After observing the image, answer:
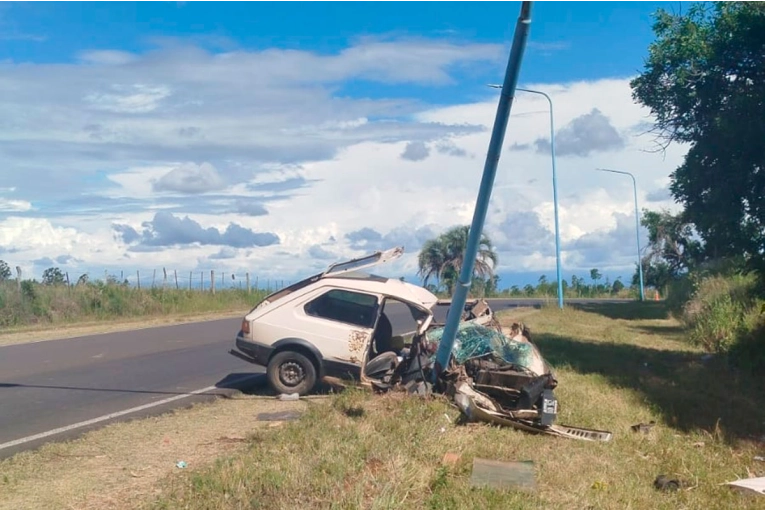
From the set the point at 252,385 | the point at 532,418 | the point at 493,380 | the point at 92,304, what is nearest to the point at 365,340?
the point at 493,380

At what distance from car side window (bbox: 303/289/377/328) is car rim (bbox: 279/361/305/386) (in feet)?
2.39

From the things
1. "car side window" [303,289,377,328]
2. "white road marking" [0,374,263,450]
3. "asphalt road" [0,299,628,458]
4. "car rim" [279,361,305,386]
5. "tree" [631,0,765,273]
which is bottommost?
"white road marking" [0,374,263,450]

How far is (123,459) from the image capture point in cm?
830

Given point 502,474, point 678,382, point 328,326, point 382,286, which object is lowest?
point 678,382

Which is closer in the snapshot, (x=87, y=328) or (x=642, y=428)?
(x=642, y=428)

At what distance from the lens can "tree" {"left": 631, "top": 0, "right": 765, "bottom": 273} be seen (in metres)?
15.7

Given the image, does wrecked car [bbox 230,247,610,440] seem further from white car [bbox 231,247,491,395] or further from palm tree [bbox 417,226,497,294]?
palm tree [bbox 417,226,497,294]

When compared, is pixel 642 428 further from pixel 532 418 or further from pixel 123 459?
pixel 123 459

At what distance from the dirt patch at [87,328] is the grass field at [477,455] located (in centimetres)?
1456

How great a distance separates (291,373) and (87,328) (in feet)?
50.6

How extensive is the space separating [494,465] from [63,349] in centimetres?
1385

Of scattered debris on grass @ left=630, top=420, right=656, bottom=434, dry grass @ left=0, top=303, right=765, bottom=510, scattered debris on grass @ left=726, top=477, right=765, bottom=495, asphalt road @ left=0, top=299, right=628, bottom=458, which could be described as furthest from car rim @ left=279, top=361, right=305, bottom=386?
scattered debris on grass @ left=726, top=477, right=765, bottom=495

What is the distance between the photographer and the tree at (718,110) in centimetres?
1574

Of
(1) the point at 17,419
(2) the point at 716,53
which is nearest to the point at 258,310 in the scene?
(1) the point at 17,419
